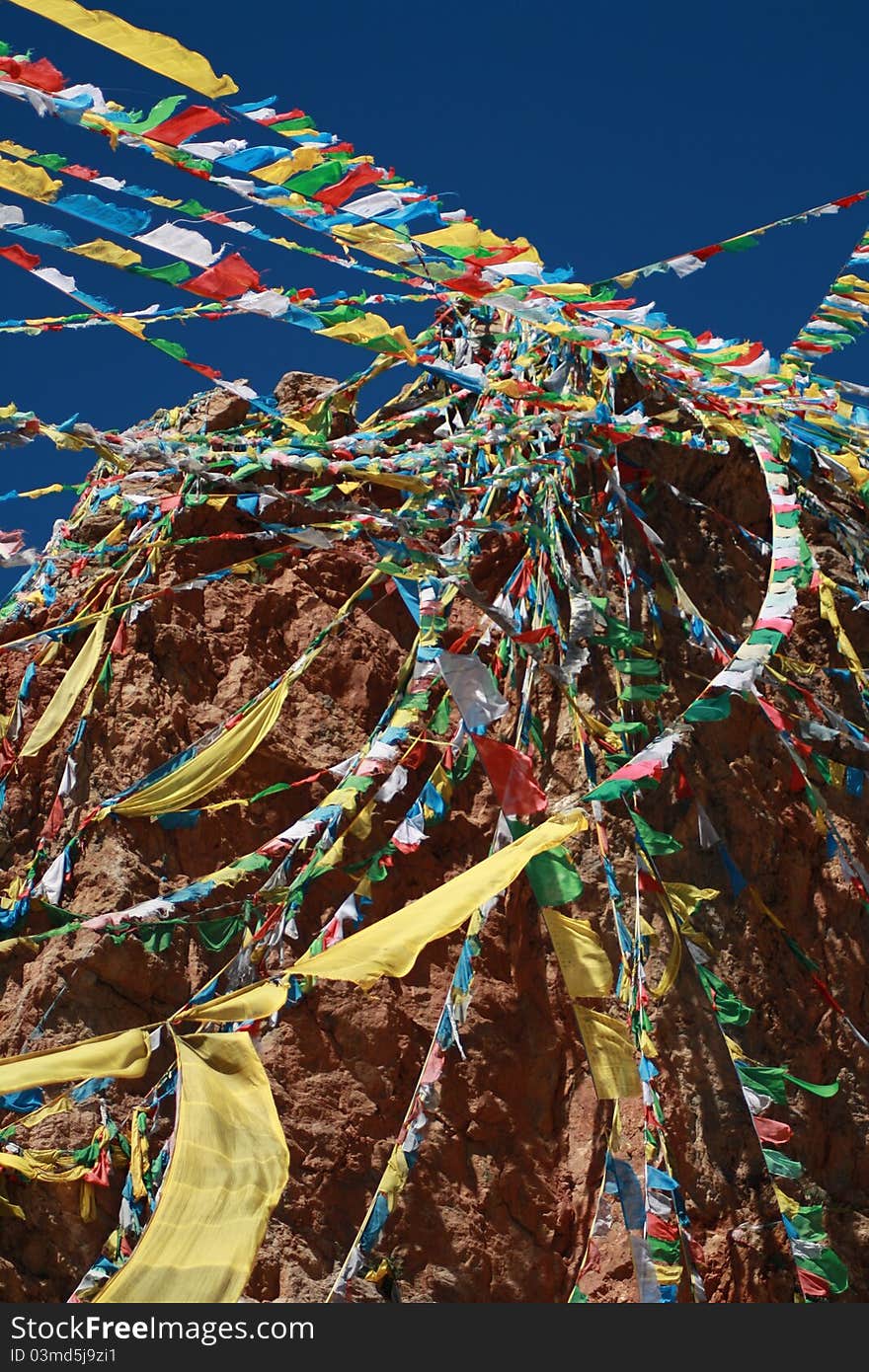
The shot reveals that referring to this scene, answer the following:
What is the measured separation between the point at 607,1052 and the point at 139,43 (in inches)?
92.4

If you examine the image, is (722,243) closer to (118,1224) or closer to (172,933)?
(172,933)

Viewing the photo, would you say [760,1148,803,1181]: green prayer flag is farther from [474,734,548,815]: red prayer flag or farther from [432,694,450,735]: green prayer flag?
[432,694,450,735]: green prayer flag

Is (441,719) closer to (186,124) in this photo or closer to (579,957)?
(579,957)

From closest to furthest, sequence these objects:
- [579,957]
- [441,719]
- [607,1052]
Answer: [579,957] → [607,1052] → [441,719]

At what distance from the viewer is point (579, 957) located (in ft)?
9.34

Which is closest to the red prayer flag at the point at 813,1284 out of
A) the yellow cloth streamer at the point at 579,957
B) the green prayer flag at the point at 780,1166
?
the green prayer flag at the point at 780,1166

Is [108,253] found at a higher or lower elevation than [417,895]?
higher

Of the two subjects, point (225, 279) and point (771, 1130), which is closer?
point (225, 279)

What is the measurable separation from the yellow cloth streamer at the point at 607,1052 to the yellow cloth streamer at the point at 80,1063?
1.11m

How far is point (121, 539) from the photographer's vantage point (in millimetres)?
4691

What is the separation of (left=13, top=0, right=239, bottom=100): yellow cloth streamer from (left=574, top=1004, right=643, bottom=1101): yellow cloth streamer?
2.14 metres

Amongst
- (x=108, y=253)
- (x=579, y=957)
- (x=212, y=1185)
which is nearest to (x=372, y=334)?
(x=108, y=253)

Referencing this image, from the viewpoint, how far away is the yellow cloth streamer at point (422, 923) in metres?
2.35

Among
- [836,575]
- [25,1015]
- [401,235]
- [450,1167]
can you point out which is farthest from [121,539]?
[836,575]
